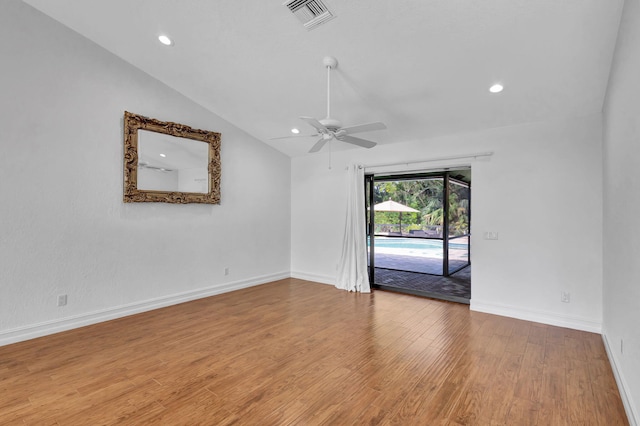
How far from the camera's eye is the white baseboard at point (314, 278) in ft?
19.2

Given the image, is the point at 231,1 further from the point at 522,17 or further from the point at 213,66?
the point at 522,17

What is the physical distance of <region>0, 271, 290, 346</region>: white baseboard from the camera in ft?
10.6

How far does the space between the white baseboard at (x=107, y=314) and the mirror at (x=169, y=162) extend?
1.42 meters

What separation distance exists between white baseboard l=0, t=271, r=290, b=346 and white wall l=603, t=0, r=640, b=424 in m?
4.86

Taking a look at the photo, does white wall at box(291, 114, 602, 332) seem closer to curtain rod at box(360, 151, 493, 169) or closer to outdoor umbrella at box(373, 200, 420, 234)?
curtain rod at box(360, 151, 493, 169)

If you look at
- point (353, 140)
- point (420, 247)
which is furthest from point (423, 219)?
point (353, 140)

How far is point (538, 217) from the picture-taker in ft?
12.6

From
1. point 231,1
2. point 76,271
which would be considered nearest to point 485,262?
point 231,1

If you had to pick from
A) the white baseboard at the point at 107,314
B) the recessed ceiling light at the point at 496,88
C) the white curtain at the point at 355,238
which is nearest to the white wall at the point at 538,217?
the recessed ceiling light at the point at 496,88

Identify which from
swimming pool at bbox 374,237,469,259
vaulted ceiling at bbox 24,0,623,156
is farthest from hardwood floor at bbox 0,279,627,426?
swimming pool at bbox 374,237,469,259

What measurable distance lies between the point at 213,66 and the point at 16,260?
9.95 ft

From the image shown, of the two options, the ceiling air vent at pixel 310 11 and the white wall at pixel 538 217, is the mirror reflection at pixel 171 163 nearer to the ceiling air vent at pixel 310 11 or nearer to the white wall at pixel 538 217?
the ceiling air vent at pixel 310 11

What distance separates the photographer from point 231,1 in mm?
2811

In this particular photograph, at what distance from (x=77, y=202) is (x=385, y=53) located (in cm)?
387
